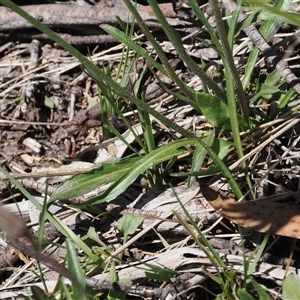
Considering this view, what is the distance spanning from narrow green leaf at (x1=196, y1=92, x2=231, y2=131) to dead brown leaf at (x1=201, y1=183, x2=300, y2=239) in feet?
1.12

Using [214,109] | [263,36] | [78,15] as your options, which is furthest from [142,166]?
[78,15]

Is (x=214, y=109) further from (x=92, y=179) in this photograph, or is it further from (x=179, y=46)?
(x=92, y=179)

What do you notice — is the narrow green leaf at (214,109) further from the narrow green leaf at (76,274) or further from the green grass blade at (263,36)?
the narrow green leaf at (76,274)

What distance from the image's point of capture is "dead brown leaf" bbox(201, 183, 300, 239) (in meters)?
1.95

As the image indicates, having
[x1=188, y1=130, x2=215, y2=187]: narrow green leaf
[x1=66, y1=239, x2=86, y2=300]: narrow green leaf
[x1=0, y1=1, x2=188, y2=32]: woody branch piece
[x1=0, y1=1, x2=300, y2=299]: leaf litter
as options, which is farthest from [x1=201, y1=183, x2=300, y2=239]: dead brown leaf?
[x1=0, y1=1, x2=188, y2=32]: woody branch piece

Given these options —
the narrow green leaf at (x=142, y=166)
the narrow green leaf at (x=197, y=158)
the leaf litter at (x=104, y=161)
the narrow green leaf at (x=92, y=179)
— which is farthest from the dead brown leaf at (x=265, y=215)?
the narrow green leaf at (x=92, y=179)

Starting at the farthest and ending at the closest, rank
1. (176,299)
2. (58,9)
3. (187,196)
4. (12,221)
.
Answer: (58,9) → (187,196) → (176,299) → (12,221)

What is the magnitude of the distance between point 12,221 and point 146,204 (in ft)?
5.03

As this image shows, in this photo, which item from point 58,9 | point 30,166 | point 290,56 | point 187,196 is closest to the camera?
point 187,196

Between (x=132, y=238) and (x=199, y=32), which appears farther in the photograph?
(x=199, y=32)

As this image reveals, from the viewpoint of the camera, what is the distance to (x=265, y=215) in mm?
2000

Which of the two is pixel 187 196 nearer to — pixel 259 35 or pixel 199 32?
pixel 259 35

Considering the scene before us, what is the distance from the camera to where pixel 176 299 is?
1938 mm

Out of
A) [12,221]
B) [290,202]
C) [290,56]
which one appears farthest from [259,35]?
[12,221]
